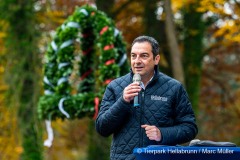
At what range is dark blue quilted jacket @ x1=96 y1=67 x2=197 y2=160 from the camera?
488 centimetres

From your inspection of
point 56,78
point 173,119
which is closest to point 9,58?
point 56,78

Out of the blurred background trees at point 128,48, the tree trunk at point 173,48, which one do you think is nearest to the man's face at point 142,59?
the blurred background trees at point 128,48

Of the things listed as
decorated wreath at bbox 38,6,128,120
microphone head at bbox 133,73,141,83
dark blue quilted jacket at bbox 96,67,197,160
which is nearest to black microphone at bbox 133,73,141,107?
microphone head at bbox 133,73,141,83

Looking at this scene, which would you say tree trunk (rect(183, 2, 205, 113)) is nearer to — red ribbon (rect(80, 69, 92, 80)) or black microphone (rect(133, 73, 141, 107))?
red ribbon (rect(80, 69, 92, 80))

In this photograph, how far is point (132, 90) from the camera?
180 inches

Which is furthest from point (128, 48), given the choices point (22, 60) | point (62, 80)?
point (62, 80)

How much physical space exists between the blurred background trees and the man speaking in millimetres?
6693

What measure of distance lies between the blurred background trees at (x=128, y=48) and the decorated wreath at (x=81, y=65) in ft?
6.85

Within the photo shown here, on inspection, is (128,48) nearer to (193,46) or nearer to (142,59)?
(193,46)

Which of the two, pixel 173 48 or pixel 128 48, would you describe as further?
pixel 128 48

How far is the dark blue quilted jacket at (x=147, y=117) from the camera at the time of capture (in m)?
4.88

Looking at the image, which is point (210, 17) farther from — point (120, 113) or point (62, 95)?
point (120, 113)

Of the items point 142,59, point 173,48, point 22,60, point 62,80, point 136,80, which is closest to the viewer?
point 136,80

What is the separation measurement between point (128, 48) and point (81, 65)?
213 inches
